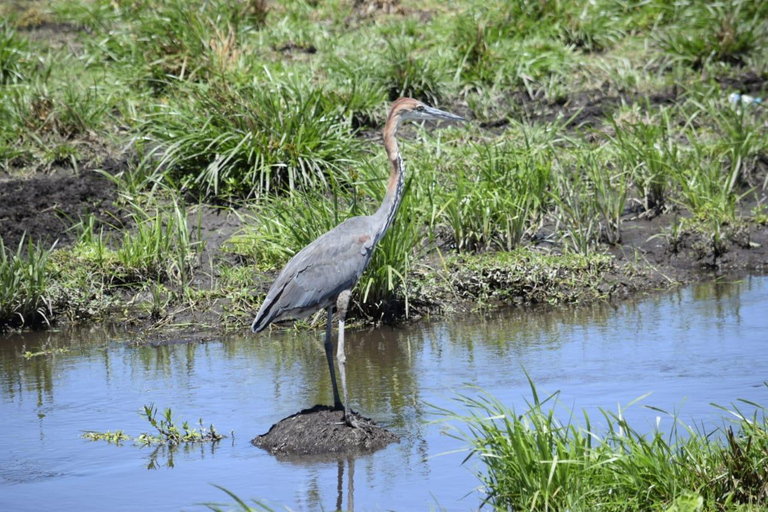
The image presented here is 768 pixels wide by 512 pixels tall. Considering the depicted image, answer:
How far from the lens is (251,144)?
432 inches

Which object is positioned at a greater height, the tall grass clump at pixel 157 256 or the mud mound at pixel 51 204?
the mud mound at pixel 51 204

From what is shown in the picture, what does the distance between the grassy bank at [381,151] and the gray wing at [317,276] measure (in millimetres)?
1656

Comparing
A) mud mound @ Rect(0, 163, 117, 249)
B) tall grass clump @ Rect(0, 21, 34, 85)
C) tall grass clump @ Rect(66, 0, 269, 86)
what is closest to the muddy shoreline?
mud mound @ Rect(0, 163, 117, 249)

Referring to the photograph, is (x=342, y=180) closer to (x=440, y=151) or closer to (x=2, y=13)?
(x=440, y=151)

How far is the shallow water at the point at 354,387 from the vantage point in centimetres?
595

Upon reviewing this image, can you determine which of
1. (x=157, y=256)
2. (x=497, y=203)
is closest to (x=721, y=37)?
(x=497, y=203)

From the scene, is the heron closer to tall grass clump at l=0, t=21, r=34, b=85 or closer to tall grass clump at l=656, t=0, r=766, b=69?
tall grass clump at l=0, t=21, r=34, b=85

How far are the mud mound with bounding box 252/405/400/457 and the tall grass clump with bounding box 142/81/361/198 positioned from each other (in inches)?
177

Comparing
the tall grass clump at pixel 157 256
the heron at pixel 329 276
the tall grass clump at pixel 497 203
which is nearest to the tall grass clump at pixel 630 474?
the heron at pixel 329 276

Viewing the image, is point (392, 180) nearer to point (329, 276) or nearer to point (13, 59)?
point (329, 276)

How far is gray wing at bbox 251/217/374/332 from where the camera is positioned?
23.4 ft

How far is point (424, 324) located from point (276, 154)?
9.24 feet

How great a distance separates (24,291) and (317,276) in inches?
143

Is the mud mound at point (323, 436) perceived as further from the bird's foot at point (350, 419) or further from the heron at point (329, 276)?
the heron at point (329, 276)
